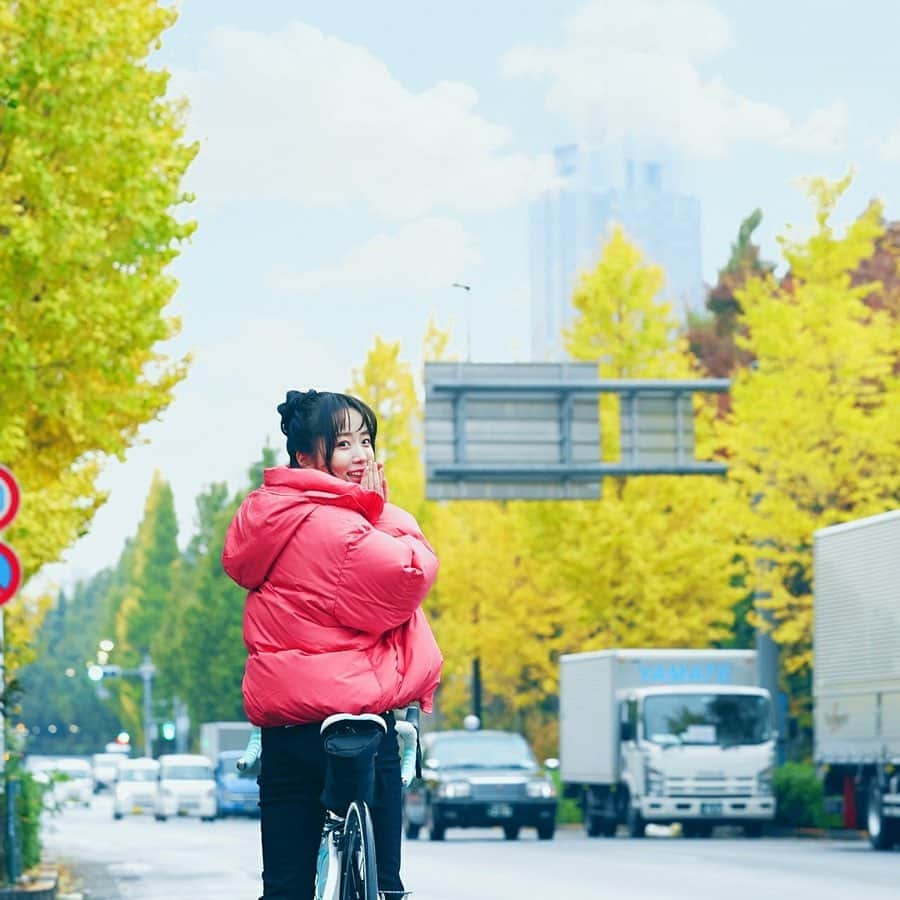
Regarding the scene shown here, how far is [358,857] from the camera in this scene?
6008mm

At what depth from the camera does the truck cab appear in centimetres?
3173

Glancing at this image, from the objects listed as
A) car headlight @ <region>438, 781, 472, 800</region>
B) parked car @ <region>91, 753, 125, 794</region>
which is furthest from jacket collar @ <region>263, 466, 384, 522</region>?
parked car @ <region>91, 753, 125, 794</region>

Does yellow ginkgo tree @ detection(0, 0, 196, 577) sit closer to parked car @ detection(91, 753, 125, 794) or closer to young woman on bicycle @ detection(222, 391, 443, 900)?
young woman on bicycle @ detection(222, 391, 443, 900)

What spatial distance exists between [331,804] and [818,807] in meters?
27.6

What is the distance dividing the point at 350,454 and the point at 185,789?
51180 millimetres

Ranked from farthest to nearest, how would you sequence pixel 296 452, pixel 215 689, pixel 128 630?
pixel 128 630, pixel 215 689, pixel 296 452

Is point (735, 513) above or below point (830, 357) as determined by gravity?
below

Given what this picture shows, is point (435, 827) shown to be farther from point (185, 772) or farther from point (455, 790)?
point (185, 772)

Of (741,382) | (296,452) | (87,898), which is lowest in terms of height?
(87,898)

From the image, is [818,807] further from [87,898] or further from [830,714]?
[87,898]

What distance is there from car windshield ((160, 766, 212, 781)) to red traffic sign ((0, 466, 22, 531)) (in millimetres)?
43693

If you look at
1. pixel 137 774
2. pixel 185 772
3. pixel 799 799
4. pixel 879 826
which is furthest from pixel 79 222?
pixel 137 774

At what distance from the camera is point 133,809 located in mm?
62125

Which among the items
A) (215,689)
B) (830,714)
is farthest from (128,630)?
(830,714)
